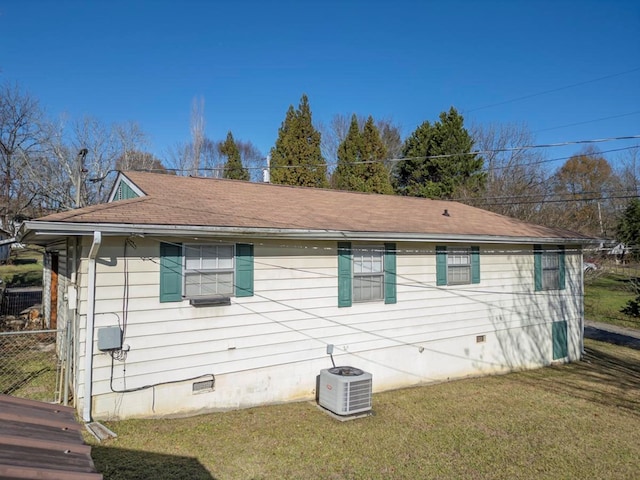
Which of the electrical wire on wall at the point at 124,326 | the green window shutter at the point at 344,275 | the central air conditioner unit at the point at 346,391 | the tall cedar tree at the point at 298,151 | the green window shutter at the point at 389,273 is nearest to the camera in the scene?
the electrical wire on wall at the point at 124,326

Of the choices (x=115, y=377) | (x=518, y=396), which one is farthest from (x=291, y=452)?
(x=518, y=396)

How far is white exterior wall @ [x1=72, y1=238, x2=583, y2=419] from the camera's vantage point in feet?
19.9

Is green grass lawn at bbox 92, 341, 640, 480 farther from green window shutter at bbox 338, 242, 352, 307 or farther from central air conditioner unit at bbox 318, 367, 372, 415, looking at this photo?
green window shutter at bbox 338, 242, 352, 307

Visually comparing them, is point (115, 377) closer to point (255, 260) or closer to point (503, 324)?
point (255, 260)

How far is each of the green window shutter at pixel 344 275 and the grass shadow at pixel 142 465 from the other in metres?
3.84

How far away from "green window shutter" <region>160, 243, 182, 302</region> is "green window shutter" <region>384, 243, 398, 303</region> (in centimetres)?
408

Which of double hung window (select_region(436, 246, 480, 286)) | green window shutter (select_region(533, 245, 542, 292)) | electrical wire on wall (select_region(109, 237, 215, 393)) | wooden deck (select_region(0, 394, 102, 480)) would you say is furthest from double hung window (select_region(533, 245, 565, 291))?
wooden deck (select_region(0, 394, 102, 480))

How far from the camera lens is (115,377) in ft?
19.5

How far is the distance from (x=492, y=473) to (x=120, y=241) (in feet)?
18.9

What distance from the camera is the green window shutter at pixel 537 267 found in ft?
37.0

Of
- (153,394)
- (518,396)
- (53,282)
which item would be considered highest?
(53,282)

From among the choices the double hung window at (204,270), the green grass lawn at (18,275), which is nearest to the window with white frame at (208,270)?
the double hung window at (204,270)

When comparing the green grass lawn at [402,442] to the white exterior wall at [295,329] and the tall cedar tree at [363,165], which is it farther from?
the tall cedar tree at [363,165]

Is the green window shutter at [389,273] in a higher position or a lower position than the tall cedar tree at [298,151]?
lower
